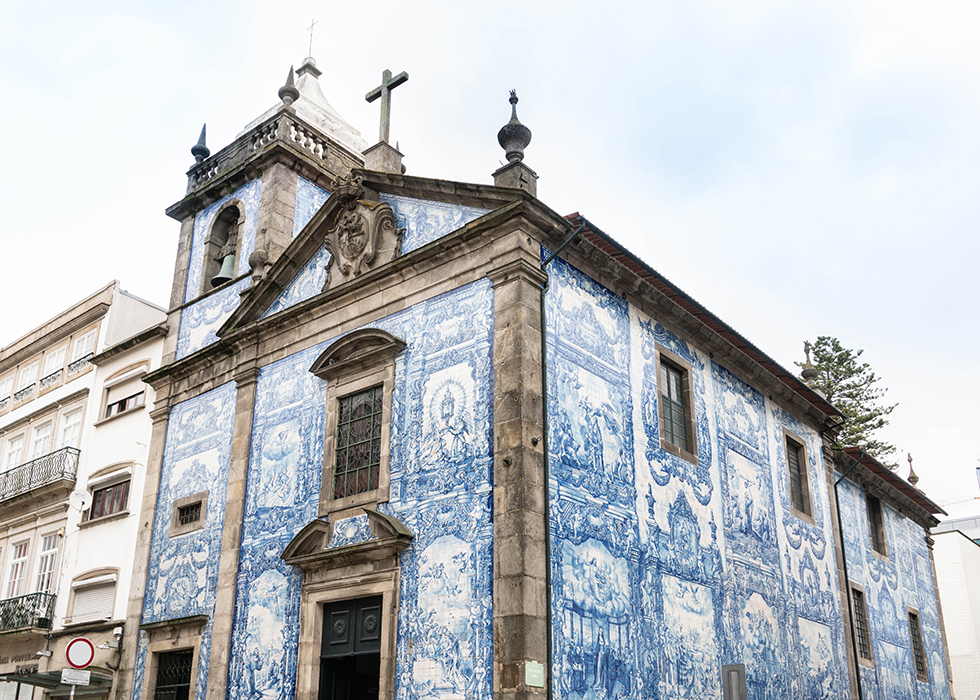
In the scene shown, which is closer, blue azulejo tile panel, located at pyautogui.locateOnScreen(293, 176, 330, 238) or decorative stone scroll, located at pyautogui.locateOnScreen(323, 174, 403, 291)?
decorative stone scroll, located at pyautogui.locateOnScreen(323, 174, 403, 291)

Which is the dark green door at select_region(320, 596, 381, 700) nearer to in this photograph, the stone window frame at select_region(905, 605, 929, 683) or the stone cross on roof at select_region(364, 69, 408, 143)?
the stone cross on roof at select_region(364, 69, 408, 143)

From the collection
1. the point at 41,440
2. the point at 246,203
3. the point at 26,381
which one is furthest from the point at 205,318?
the point at 26,381

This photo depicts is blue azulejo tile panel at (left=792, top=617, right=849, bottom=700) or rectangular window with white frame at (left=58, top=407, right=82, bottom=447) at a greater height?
rectangular window with white frame at (left=58, top=407, right=82, bottom=447)

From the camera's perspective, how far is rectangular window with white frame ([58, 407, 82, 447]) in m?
20.2

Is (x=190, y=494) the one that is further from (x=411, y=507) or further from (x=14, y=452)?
(x=14, y=452)

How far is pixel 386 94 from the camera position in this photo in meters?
Result: 14.7

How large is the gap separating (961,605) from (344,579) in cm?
2593

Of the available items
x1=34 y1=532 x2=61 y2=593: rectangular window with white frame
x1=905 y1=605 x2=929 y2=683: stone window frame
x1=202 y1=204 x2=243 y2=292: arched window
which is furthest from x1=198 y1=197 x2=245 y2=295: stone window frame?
x1=905 y1=605 x2=929 y2=683: stone window frame

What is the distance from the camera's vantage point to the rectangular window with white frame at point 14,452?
2247cm

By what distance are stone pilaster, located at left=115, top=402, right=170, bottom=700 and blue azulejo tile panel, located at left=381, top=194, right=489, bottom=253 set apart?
6.20 m

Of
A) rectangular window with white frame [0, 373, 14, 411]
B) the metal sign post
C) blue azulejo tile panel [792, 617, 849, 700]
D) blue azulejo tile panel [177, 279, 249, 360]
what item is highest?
rectangular window with white frame [0, 373, 14, 411]

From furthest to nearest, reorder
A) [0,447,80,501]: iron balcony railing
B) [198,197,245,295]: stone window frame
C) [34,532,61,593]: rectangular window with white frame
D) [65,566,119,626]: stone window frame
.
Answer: [0,447,80,501]: iron balcony railing, [34,532,61,593]: rectangular window with white frame, [198,197,245,295]: stone window frame, [65,566,119,626]: stone window frame

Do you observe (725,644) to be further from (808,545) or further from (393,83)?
(393,83)

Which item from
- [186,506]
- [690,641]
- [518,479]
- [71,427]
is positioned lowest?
[690,641]
